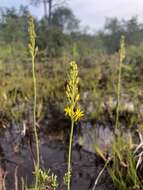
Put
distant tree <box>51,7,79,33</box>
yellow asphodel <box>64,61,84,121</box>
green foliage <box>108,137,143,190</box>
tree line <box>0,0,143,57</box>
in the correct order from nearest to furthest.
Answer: yellow asphodel <box>64,61,84,121</box> < green foliage <box>108,137,143,190</box> < tree line <box>0,0,143,57</box> < distant tree <box>51,7,79,33</box>

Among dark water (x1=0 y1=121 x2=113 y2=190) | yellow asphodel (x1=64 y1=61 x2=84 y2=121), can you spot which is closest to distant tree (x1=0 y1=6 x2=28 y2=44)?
dark water (x1=0 y1=121 x2=113 y2=190)

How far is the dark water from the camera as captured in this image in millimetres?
3379

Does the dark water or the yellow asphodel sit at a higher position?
the yellow asphodel

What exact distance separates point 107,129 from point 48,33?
13.1 meters

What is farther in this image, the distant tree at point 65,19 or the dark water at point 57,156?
the distant tree at point 65,19

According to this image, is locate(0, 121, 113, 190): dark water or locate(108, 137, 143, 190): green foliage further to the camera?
locate(0, 121, 113, 190): dark water

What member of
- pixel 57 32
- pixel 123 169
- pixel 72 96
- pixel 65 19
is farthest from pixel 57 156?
pixel 65 19

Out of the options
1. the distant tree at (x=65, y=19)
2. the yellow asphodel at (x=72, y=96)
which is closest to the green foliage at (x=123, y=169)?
the yellow asphodel at (x=72, y=96)

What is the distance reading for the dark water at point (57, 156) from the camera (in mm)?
3379

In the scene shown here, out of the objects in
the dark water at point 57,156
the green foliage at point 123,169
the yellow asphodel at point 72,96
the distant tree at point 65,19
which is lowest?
the dark water at point 57,156

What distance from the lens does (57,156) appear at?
4078 millimetres

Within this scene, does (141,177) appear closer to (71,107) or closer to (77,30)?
(71,107)

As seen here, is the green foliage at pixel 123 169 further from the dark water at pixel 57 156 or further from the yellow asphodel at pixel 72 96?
the yellow asphodel at pixel 72 96

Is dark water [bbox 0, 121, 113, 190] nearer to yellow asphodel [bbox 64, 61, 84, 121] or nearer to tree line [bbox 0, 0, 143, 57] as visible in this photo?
yellow asphodel [bbox 64, 61, 84, 121]
